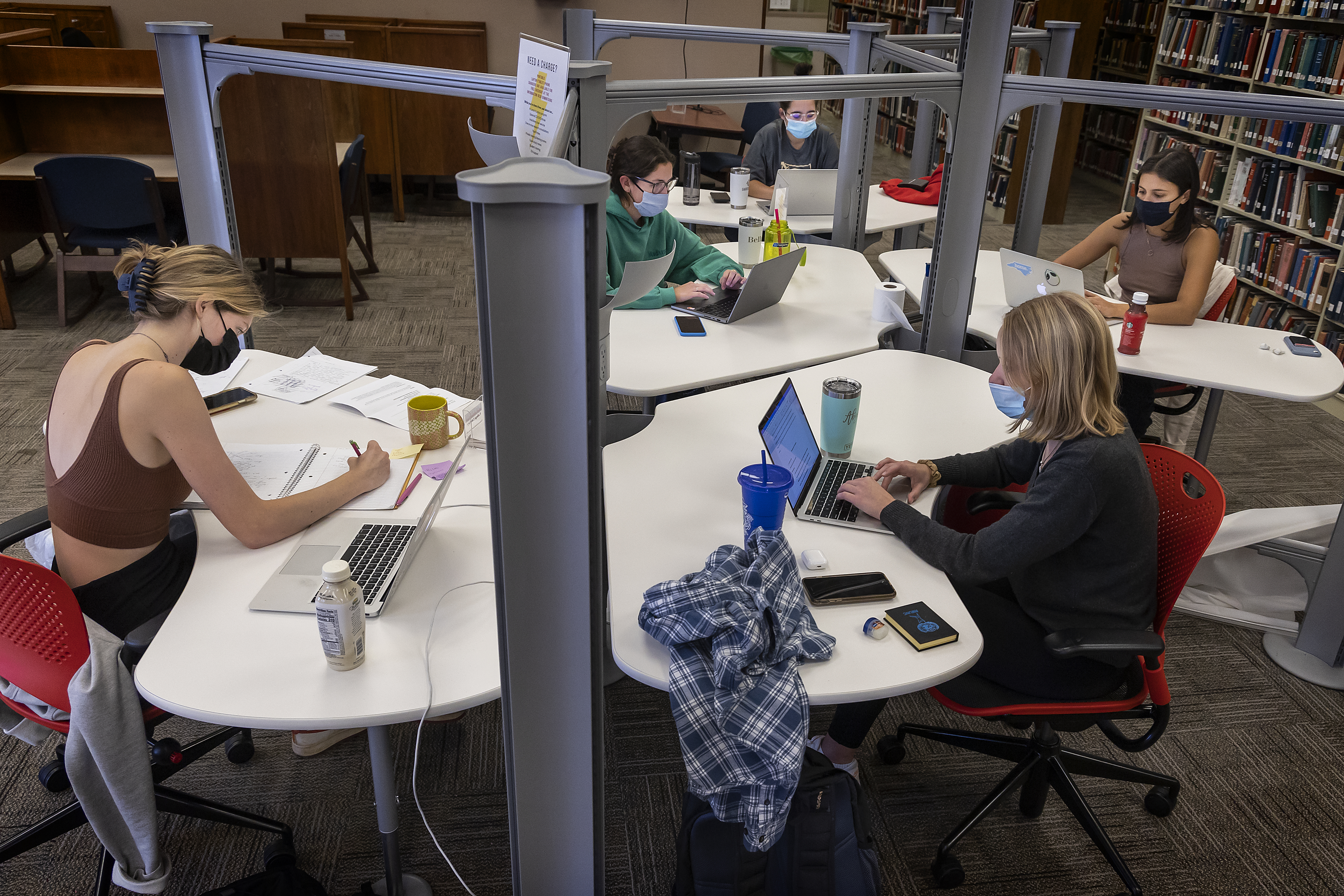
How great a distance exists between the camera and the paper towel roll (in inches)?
111

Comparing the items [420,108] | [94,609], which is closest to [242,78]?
[420,108]

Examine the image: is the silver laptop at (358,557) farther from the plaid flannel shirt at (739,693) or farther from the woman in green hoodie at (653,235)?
the woman in green hoodie at (653,235)

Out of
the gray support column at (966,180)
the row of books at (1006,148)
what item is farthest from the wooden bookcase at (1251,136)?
the gray support column at (966,180)

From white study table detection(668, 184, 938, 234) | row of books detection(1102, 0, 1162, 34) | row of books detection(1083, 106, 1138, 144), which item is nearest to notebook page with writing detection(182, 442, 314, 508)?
white study table detection(668, 184, 938, 234)

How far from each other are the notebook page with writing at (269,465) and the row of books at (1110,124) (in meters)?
6.90

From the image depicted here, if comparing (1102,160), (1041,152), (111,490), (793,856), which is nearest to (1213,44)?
(1041,152)

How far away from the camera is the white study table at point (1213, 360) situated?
2559 millimetres

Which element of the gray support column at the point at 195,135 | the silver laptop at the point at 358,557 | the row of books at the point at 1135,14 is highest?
the row of books at the point at 1135,14

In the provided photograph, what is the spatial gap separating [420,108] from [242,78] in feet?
6.36

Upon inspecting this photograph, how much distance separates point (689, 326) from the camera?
8.95 feet

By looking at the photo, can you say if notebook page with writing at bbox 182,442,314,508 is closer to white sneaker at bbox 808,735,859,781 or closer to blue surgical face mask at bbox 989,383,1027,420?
white sneaker at bbox 808,735,859,781

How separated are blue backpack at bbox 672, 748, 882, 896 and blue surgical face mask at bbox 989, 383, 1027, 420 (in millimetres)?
945

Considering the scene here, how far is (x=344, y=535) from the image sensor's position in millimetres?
1724

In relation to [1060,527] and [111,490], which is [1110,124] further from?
[111,490]
